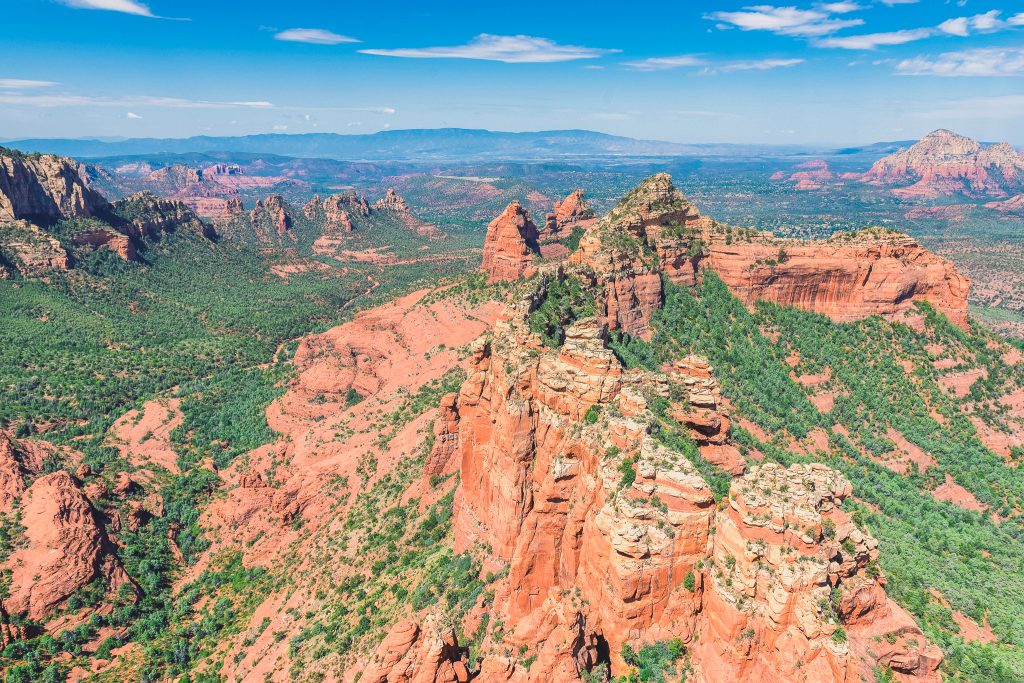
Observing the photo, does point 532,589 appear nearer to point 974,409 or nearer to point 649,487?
point 649,487

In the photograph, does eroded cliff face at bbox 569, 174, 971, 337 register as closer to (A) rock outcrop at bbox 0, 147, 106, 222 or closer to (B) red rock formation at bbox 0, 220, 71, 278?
(B) red rock formation at bbox 0, 220, 71, 278

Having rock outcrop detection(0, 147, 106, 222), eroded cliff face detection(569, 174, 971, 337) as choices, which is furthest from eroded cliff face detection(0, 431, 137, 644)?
rock outcrop detection(0, 147, 106, 222)

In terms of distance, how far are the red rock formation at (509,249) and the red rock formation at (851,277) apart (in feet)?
130

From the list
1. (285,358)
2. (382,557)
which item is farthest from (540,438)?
(285,358)

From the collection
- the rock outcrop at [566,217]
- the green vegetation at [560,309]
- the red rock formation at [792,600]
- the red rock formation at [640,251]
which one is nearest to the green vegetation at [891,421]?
the red rock formation at [640,251]

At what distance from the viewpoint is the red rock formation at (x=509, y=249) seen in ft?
333

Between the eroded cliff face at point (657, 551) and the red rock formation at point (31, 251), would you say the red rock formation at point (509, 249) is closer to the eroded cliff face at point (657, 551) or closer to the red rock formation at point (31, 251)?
the eroded cliff face at point (657, 551)

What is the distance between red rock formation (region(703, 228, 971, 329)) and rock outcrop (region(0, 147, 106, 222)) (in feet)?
535

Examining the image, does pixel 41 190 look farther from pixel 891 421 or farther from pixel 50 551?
pixel 891 421

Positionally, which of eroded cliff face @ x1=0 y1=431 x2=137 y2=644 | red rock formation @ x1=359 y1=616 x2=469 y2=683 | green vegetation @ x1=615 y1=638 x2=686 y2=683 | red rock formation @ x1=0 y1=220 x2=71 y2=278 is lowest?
eroded cliff face @ x1=0 y1=431 x2=137 y2=644

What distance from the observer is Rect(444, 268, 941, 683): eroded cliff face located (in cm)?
2300

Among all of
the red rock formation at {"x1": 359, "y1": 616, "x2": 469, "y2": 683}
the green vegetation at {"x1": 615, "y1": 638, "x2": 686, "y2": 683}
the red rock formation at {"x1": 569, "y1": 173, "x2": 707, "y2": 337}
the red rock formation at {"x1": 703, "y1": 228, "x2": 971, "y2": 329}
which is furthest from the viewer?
the red rock formation at {"x1": 703, "y1": 228, "x2": 971, "y2": 329}

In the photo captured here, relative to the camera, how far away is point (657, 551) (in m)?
25.0

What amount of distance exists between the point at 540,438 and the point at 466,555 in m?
10.9
